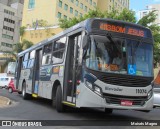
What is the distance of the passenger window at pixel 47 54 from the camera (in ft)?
48.6

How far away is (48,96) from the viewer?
14070 mm

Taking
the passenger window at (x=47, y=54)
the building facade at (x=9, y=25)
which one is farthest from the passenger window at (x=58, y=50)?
the building facade at (x=9, y=25)

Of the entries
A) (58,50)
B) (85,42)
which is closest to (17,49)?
(58,50)

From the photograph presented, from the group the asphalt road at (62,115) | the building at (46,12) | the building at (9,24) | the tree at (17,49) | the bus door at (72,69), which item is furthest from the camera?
the building at (9,24)

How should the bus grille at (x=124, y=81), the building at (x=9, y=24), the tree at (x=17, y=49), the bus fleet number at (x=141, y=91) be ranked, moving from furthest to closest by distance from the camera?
the building at (x=9, y=24) < the tree at (x=17, y=49) < the bus fleet number at (x=141, y=91) < the bus grille at (x=124, y=81)

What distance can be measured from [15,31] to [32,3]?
59.0 ft

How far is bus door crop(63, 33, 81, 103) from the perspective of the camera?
11516 mm

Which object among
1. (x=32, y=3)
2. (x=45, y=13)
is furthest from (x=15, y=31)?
(x=45, y=13)

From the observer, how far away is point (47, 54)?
15.1 m

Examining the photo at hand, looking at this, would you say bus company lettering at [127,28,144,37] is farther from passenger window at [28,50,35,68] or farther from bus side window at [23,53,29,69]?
bus side window at [23,53,29,69]

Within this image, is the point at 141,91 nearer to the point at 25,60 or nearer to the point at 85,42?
the point at 85,42

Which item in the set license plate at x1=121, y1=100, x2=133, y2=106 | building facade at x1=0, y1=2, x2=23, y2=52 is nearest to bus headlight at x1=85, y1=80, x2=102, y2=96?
license plate at x1=121, y1=100, x2=133, y2=106

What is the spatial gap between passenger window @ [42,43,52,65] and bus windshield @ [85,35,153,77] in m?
4.37

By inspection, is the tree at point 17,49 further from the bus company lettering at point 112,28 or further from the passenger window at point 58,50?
the bus company lettering at point 112,28
